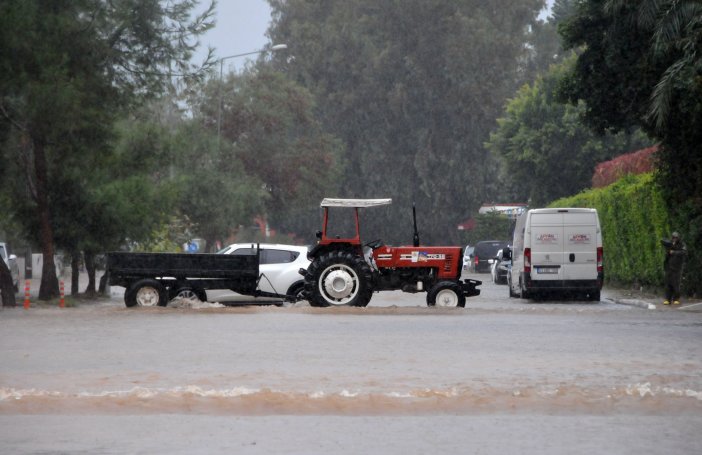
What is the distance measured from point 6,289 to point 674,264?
15.6m

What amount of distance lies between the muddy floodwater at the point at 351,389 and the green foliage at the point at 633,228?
43.1ft

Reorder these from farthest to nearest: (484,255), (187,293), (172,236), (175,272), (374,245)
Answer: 1. (484,255)
2. (172,236)
3. (374,245)
4. (187,293)
5. (175,272)

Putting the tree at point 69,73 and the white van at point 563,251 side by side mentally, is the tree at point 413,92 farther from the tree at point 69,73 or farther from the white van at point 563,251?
the white van at point 563,251

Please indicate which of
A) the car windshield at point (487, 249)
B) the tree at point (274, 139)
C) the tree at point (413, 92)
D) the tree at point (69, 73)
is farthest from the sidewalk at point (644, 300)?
the tree at point (413, 92)

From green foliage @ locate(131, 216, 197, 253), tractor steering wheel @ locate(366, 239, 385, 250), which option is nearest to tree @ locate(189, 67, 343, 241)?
green foliage @ locate(131, 216, 197, 253)

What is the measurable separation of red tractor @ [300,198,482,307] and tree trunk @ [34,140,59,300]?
8.28 metres

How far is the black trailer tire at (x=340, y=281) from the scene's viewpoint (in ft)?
101

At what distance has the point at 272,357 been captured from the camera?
1756 cm

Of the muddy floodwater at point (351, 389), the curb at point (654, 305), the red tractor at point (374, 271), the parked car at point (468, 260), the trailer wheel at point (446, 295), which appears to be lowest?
the muddy floodwater at point (351, 389)

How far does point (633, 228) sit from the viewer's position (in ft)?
134

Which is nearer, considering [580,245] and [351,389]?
[351,389]

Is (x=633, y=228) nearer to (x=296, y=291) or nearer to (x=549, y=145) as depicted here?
(x=296, y=291)

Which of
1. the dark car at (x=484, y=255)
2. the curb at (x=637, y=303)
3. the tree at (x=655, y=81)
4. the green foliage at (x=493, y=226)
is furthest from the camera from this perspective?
the green foliage at (x=493, y=226)

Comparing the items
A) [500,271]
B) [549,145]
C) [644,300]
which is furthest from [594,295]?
[549,145]
